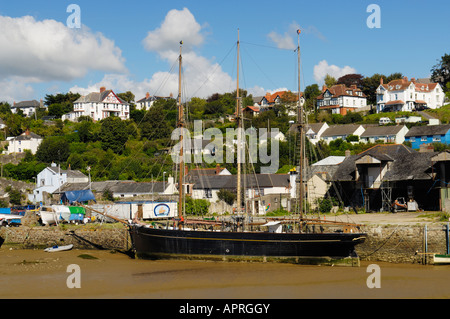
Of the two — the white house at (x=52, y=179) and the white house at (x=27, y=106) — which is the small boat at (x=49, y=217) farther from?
the white house at (x=27, y=106)

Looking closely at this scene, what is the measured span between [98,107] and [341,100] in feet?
160

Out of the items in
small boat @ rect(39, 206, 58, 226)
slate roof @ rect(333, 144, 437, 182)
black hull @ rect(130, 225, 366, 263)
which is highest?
slate roof @ rect(333, 144, 437, 182)

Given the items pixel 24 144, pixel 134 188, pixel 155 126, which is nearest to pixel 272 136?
pixel 155 126

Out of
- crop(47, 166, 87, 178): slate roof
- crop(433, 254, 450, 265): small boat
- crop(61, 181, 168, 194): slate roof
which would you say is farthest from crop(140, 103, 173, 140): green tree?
crop(433, 254, 450, 265): small boat

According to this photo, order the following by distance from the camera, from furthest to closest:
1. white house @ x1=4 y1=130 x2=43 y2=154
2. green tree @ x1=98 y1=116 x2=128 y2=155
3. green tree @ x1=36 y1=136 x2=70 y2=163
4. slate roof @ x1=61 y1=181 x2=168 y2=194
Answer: white house @ x1=4 y1=130 x2=43 y2=154, green tree @ x1=98 y1=116 x2=128 y2=155, green tree @ x1=36 y1=136 x2=70 y2=163, slate roof @ x1=61 y1=181 x2=168 y2=194

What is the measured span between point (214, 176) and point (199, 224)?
Result: 20.8 meters

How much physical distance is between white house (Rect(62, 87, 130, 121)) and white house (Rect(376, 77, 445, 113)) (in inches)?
1989

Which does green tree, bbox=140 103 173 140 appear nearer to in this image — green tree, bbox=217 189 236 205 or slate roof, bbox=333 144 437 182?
green tree, bbox=217 189 236 205

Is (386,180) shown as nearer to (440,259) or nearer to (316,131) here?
(440,259)

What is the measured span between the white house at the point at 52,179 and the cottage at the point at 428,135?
44600 mm

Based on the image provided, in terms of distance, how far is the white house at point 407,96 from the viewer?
9206 centimetres

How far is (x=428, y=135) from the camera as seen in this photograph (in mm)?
69750

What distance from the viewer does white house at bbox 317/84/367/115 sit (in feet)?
323
